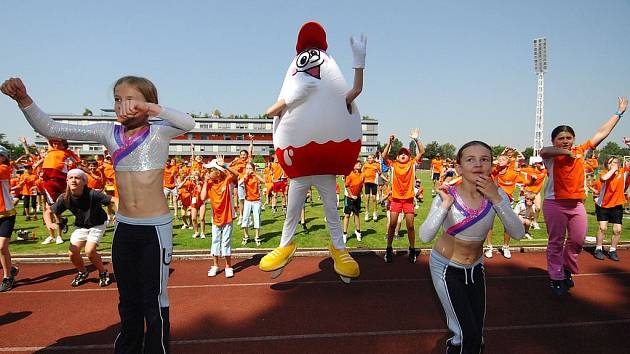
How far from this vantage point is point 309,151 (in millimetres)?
3732

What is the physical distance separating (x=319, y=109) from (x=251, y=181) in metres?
5.78

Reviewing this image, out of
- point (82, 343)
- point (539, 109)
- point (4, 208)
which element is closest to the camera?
point (82, 343)

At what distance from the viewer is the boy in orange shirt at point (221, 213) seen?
6215 millimetres

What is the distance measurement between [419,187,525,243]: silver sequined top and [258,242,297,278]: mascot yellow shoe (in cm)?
201

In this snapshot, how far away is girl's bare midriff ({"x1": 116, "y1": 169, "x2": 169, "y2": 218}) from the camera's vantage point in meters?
2.62

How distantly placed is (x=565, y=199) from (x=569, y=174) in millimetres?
371

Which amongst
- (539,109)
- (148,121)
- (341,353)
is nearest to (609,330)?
(341,353)

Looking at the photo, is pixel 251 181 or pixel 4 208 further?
pixel 251 181

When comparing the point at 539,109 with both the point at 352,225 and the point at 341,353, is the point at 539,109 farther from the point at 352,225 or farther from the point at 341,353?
the point at 341,353

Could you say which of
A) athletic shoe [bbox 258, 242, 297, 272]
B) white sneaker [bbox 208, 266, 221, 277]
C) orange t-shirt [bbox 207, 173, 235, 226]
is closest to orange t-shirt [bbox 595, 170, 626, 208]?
athletic shoe [bbox 258, 242, 297, 272]

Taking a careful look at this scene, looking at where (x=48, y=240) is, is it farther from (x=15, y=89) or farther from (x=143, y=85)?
(x=143, y=85)

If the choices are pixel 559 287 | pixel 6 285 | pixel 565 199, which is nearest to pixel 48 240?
pixel 6 285

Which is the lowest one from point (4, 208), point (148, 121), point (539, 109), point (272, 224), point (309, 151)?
point (272, 224)

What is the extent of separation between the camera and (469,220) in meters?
2.87
